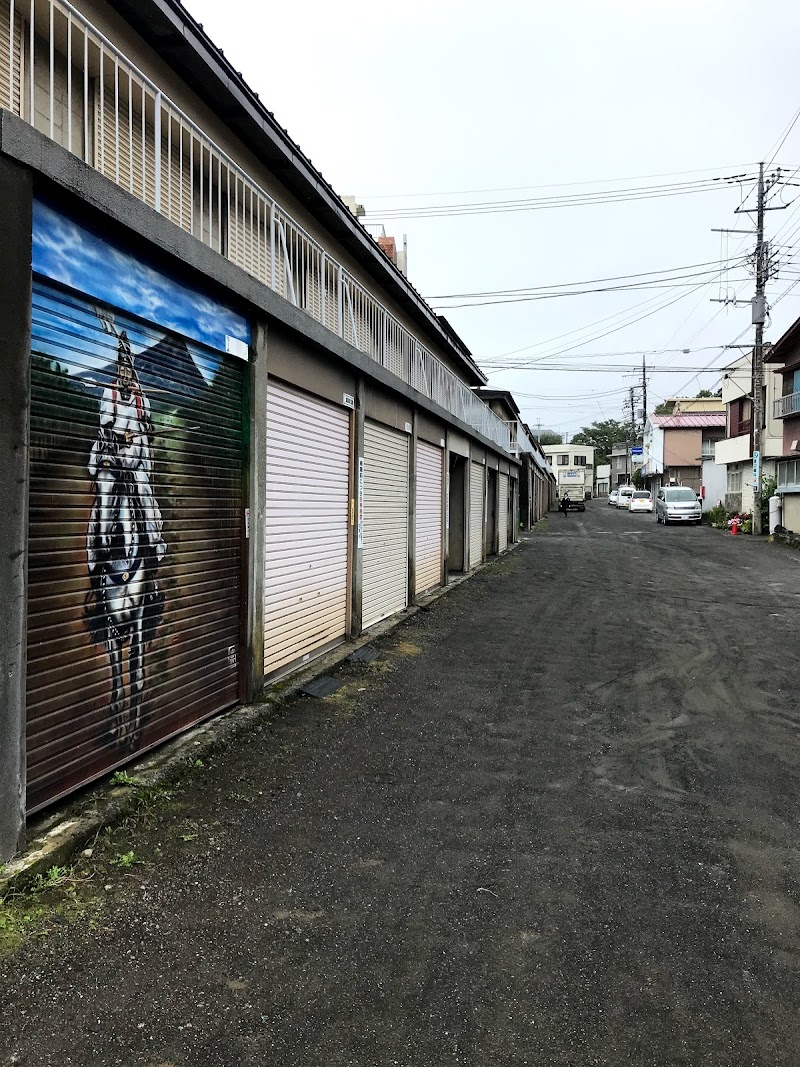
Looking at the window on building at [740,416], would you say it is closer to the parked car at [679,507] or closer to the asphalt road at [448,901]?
the parked car at [679,507]

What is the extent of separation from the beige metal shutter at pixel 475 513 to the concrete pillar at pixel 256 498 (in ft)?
42.2

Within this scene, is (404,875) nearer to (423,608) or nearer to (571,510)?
(423,608)

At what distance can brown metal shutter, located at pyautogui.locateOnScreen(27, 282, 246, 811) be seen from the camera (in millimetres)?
3855

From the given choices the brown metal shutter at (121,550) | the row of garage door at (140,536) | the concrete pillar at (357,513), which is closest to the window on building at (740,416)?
the concrete pillar at (357,513)

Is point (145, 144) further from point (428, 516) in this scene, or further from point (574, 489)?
point (574, 489)

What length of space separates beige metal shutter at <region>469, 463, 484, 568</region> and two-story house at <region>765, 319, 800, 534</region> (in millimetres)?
14187

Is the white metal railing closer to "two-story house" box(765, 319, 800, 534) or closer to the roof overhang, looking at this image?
the roof overhang

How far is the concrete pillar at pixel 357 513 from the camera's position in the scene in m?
9.40

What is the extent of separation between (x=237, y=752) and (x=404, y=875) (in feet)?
6.81

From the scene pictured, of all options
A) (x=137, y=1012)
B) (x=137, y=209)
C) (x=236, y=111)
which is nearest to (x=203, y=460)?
(x=137, y=209)

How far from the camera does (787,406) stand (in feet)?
99.7

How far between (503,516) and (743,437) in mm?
17276

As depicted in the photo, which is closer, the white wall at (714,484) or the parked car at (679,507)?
the parked car at (679,507)

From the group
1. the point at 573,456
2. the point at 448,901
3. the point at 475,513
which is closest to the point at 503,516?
the point at 475,513
